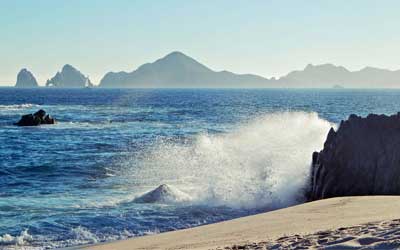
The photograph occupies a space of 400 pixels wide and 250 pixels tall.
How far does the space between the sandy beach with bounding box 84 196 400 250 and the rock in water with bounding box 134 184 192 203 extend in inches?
259

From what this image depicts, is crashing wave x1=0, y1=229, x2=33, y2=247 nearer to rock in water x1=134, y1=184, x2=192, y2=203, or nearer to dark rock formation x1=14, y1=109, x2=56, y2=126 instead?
rock in water x1=134, y1=184, x2=192, y2=203

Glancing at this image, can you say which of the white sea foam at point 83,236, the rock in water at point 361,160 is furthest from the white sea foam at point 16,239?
the rock in water at point 361,160

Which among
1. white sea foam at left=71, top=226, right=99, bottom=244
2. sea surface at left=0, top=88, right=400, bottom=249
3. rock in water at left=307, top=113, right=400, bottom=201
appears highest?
rock in water at left=307, top=113, right=400, bottom=201

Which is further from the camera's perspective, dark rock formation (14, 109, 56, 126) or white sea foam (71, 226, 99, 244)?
dark rock formation (14, 109, 56, 126)

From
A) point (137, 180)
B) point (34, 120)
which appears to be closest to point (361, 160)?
point (137, 180)

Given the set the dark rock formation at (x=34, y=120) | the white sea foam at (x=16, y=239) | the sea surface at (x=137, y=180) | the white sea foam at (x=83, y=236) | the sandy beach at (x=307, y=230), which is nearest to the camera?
the sandy beach at (x=307, y=230)

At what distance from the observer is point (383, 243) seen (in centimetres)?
945

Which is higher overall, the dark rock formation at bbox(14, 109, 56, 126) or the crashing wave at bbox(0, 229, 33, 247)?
the dark rock formation at bbox(14, 109, 56, 126)

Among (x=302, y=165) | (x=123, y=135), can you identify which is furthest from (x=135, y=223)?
(x=123, y=135)

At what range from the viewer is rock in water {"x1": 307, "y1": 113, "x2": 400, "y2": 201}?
747 inches

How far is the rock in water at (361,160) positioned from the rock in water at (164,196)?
505 centimetres

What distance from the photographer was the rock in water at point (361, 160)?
19.0 metres

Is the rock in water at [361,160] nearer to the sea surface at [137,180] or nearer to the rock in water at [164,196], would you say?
the sea surface at [137,180]

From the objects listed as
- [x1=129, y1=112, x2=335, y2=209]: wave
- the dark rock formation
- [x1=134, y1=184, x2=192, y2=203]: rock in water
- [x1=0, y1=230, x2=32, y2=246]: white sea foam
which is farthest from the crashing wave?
the dark rock formation
